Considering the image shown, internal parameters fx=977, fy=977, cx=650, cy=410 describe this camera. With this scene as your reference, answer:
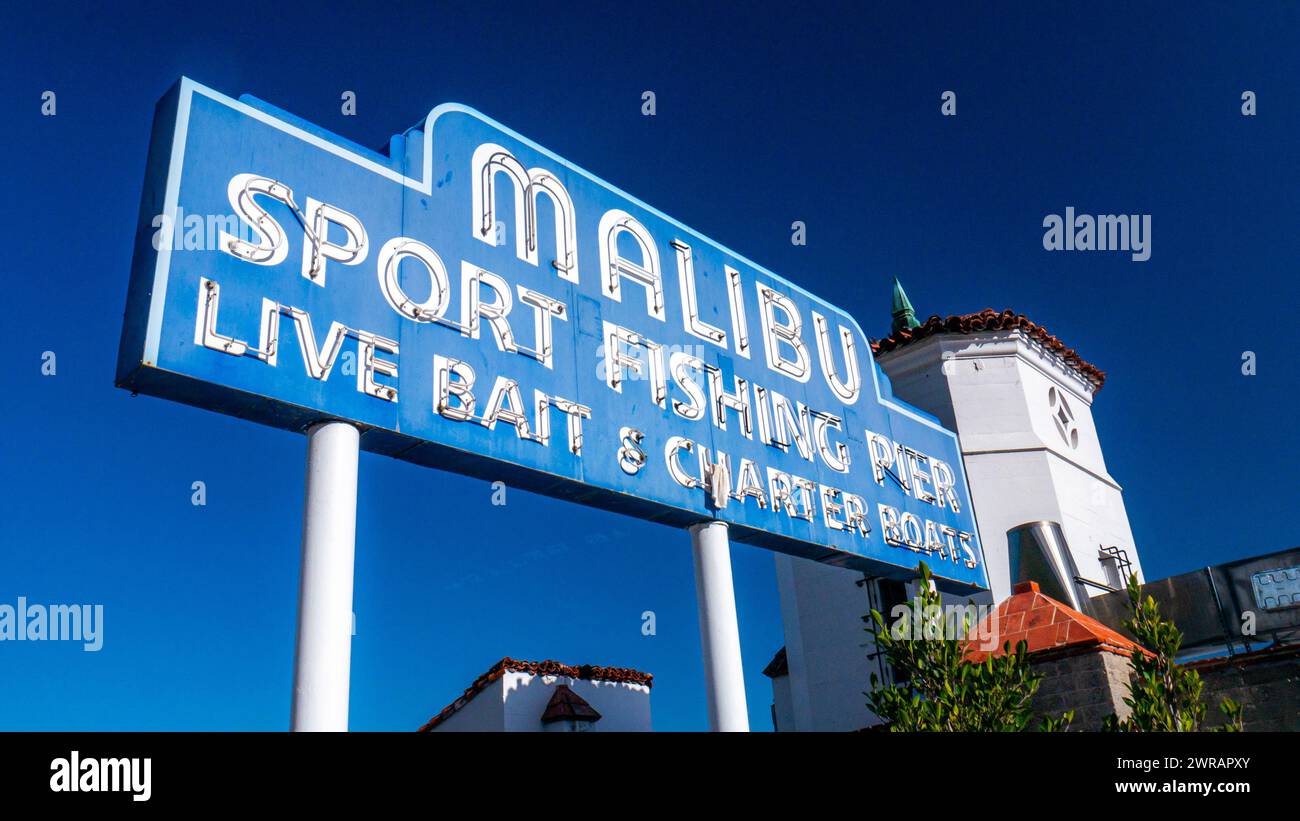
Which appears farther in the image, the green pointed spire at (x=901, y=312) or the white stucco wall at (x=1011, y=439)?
the green pointed spire at (x=901, y=312)

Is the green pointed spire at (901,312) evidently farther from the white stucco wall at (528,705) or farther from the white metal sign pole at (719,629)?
the white metal sign pole at (719,629)

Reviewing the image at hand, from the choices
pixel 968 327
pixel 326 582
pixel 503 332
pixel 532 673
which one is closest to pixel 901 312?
pixel 968 327

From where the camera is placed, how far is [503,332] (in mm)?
9414

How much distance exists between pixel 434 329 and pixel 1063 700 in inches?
298

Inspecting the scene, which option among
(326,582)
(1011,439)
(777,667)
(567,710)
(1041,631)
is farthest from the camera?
(777,667)

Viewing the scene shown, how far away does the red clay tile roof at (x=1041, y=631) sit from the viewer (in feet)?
34.7

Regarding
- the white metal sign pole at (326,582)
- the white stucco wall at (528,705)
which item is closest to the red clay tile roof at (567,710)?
the white stucco wall at (528,705)

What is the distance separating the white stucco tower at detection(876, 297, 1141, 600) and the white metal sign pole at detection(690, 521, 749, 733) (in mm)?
7921

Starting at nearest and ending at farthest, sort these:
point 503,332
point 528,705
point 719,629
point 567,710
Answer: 1. point 503,332
2. point 719,629
3. point 567,710
4. point 528,705

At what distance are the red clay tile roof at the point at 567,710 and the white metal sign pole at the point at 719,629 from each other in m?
7.03

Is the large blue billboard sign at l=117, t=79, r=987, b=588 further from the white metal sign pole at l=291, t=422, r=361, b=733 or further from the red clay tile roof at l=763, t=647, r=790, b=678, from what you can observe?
the red clay tile roof at l=763, t=647, r=790, b=678

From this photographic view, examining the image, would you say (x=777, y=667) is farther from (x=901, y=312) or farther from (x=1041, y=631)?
(x=1041, y=631)

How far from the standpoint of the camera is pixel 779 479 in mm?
11953

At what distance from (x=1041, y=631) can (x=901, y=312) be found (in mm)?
14063
